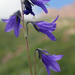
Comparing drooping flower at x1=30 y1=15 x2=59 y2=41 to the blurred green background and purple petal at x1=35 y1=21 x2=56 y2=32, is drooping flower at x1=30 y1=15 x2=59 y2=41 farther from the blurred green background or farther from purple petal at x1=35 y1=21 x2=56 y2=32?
the blurred green background

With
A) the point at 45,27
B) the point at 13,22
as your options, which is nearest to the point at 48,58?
the point at 45,27

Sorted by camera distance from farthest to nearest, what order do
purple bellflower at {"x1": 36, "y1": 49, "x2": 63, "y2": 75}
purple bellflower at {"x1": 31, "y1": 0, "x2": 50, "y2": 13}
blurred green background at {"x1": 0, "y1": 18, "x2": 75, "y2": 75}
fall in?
blurred green background at {"x1": 0, "y1": 18, "x2": 75, "y2": 75}
purple bellflower at {"x1": 36, "y1": 49, "x2": 63, "y2": 75}
purple bellflower at {"x1": 31, "y1": 0, "x2": 50, "y2": 13}

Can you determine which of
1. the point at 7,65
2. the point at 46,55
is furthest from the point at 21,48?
the point at 46,55

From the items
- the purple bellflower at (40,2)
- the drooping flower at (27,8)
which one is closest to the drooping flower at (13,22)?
the drooping flower at (27,8)

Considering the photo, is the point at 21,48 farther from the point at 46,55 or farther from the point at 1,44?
the point at 46,55

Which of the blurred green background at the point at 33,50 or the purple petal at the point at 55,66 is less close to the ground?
the purple petal at the point at 55,66

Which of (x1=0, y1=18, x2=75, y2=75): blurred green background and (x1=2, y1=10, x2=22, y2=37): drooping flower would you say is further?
(x1=0, y1=18, x2=75, y2=75): blurred green background

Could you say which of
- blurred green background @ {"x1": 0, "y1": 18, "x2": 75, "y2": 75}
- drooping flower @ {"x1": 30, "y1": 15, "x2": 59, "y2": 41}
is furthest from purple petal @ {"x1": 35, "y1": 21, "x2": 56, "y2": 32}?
blurred green background @ {"x1": 0, "y1": 18, "x2": 75, "y2": 75}

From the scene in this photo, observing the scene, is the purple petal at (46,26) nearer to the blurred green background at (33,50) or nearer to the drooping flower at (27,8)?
the drooping flower at (27,8)
